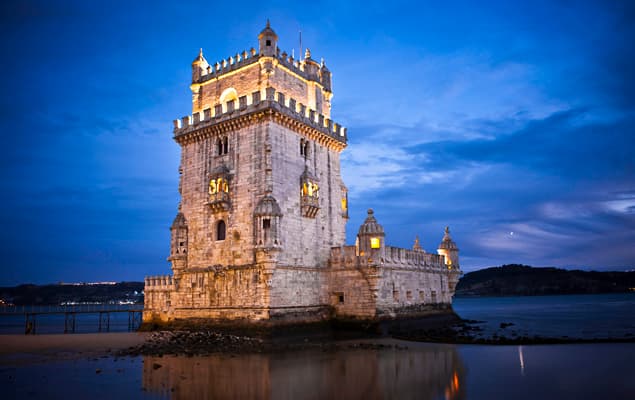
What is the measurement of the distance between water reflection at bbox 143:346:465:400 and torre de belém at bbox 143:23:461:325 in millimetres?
7697

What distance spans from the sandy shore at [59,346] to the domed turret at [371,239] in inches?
618

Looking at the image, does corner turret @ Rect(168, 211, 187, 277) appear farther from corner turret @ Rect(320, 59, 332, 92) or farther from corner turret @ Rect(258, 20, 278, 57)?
corner turret @ Rect(320, 59, 332, 92)

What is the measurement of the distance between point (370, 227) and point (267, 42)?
14.8 metres

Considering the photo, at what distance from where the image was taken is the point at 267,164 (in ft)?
99.6

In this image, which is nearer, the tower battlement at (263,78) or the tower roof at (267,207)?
the tower roof at (267,207)

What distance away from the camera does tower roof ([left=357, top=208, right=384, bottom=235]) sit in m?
33.2

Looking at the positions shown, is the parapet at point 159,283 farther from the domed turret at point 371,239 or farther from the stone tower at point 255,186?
the domed turret at point 371,239

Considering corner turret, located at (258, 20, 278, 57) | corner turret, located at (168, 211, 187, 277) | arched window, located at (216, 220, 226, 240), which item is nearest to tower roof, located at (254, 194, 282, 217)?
arched window, located at (216, 220, 226, 240)

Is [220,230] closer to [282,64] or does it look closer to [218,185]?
[218,185]

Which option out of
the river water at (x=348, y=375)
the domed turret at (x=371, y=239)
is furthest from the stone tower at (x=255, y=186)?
the river water at (x=348, y=375)

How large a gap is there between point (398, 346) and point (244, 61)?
2189 centimetres

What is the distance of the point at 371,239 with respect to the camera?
109ft

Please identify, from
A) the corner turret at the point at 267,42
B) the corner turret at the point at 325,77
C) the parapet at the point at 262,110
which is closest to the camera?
the parapet at the point at 262,110

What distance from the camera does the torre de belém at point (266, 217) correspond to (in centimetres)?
3019
